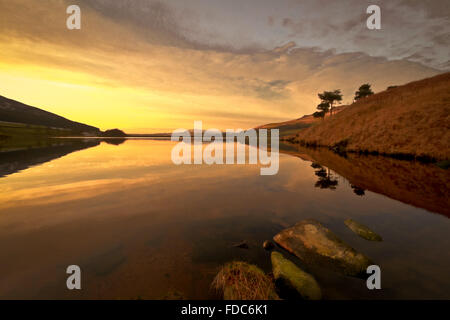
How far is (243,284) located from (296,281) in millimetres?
1494

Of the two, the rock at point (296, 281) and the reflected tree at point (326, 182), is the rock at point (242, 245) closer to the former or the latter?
the rock at point (296, 281)

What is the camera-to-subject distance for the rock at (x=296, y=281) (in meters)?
4.73

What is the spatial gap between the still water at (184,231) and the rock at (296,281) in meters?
0.49

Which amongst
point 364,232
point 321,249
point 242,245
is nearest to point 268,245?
point 242,245

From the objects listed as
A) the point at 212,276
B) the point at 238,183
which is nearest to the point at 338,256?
the point at 212,276

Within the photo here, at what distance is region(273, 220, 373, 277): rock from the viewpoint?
581 cm

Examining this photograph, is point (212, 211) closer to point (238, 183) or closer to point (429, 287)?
point (238, 183)

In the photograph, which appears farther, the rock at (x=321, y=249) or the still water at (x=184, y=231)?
the rock at (x=321, y=249)

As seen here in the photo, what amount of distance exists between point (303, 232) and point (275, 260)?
2.32 meters

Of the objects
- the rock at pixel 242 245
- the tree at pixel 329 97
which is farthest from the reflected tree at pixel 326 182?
the tree at pixel 329 97

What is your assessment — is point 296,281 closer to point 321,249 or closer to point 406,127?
point 321,249

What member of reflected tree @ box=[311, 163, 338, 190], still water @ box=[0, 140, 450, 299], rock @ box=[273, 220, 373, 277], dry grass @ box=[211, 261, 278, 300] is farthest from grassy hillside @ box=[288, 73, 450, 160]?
dry grass @ box=[211, 261, 278, 300]

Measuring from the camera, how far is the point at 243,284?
4.73 metres

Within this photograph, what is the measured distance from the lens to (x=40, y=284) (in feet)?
16.4
